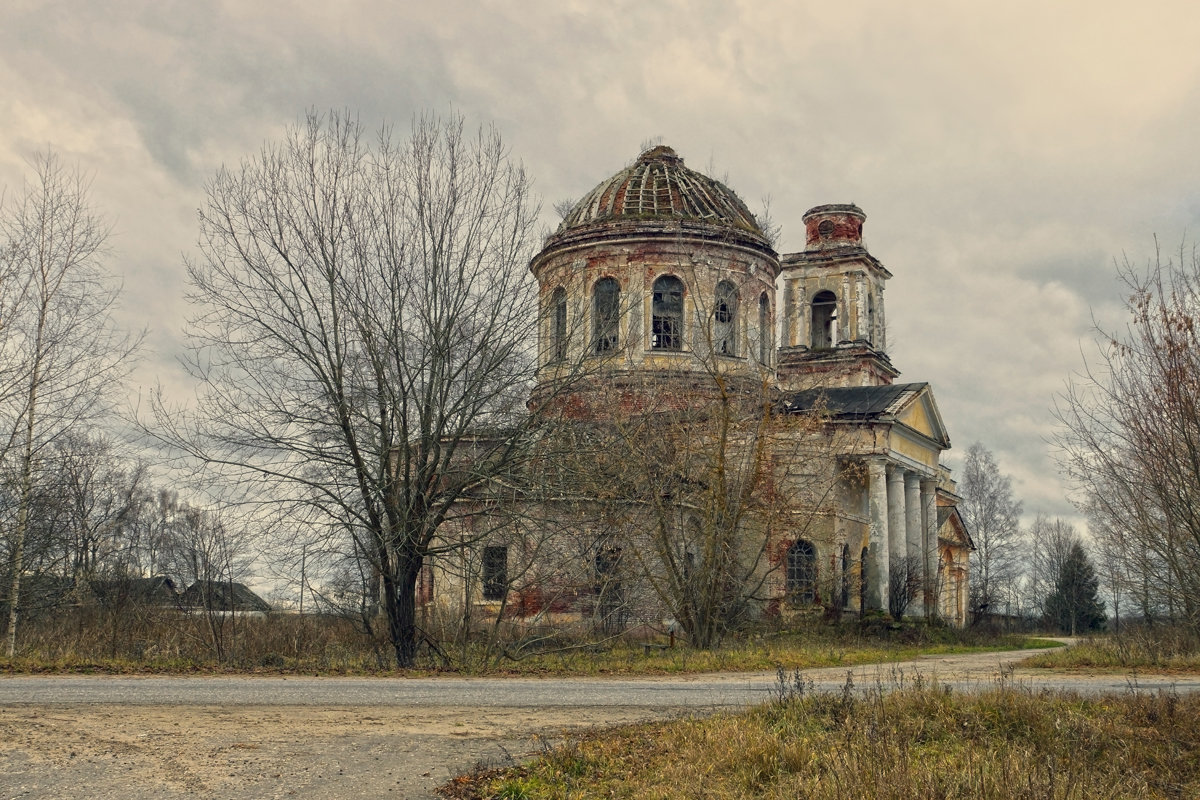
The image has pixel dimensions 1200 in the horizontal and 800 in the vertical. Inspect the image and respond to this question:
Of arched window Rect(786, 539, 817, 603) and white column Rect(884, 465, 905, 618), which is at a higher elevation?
white column Rect(884, 465, 905, 618)

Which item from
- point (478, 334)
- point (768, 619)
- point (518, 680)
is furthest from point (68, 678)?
point (768, 619)

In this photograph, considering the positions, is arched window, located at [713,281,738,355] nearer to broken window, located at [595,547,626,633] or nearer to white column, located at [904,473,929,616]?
broken window, located at [595,547,626,633]

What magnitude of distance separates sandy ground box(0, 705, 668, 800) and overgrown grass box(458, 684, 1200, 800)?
684 mm

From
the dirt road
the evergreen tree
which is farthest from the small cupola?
the dirt road

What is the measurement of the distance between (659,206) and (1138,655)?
17646 mm

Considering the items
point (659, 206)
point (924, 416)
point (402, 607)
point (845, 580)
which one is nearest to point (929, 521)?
point (924, 416)

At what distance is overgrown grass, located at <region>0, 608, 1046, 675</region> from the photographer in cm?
1541

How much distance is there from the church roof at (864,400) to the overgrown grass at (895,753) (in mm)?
19946

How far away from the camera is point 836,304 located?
43.6 meters

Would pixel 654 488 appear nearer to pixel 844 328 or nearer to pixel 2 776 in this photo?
pixel 2 776

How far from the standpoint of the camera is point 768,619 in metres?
25.5

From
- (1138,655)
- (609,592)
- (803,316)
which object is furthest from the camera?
(803,316)

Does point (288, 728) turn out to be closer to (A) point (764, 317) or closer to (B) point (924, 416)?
(A) point (764, 317)

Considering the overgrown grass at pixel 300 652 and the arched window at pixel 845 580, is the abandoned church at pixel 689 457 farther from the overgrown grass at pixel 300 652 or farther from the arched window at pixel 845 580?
the overgrown grass at pixel 300 652
